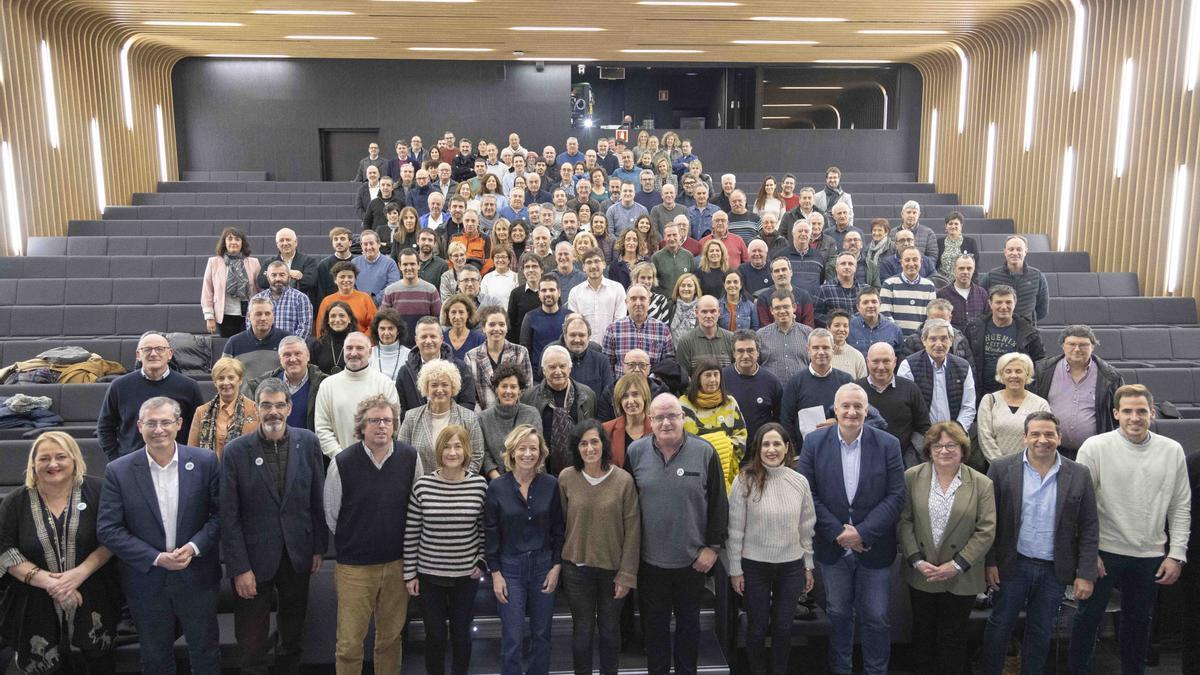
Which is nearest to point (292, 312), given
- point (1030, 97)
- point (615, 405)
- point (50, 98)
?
point (615, 405)

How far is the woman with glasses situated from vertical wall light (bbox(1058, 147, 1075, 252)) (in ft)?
20.9

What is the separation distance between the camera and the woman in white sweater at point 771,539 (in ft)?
11.7

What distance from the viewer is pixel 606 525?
11.7 feet

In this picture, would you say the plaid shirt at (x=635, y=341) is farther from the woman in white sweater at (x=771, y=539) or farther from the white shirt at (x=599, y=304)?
the woman in white sweater at (x=771, y=539)

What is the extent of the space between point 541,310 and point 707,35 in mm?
6652

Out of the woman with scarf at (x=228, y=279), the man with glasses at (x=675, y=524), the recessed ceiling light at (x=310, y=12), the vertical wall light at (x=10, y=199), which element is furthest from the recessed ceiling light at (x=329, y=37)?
the man with glasses at (x=675, y=524)

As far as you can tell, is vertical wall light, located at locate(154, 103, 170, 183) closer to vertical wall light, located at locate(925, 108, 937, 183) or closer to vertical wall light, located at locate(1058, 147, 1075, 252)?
vertical wall light, located at locate(925, 108, 937, 183)

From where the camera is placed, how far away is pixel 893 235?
22.5 ft

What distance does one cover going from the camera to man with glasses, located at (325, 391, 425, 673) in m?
3.52

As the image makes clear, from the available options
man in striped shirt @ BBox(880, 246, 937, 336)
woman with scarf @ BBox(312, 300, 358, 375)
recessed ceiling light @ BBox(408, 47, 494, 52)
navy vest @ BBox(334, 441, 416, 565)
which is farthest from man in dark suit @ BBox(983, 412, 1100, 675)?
recessed ceiling light @ BBox(408, 47, 494, 52)

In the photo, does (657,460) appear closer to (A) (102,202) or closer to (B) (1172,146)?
(B) (1172,146)

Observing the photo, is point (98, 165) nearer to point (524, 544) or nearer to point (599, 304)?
point (599, 304)

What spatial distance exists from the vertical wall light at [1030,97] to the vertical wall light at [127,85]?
10390 mm

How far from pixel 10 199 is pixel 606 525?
7.58 meters
